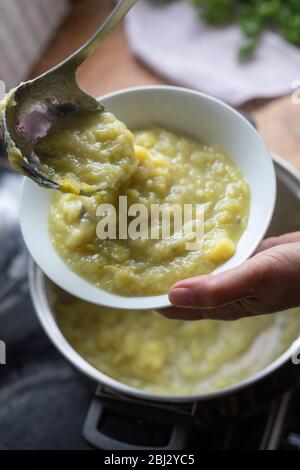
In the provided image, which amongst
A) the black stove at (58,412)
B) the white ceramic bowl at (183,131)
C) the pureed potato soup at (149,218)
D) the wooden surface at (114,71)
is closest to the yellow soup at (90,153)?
the pureed potato soup at (149,218)

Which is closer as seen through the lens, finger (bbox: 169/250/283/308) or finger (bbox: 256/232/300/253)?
finger (bbox: 169/250/283/308)

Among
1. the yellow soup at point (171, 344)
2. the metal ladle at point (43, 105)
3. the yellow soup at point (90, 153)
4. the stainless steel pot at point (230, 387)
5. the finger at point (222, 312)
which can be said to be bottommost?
the yellow soup at point (171, 344)

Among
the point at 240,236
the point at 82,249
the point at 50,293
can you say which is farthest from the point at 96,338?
the point at 240,236

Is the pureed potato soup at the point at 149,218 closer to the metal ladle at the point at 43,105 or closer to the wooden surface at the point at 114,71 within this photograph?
the metal ladle at the point at 43,105

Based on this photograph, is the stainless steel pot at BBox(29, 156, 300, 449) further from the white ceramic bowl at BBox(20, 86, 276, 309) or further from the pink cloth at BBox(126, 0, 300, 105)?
the pink cloth at BBox(126, 0, 300, 105)

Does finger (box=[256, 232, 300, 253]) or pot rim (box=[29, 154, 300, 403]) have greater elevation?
finger (box=[256, 232, 300, 253])

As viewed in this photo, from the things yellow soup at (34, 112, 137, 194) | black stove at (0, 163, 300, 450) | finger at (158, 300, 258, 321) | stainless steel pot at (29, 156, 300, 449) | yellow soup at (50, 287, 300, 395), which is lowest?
black stove at (0, 163, 300, 450)

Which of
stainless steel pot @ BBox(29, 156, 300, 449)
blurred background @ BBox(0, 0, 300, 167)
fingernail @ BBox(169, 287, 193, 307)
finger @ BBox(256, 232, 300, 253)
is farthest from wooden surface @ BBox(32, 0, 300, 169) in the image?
fingernail @ BBox(169, 287, 193, 307)
